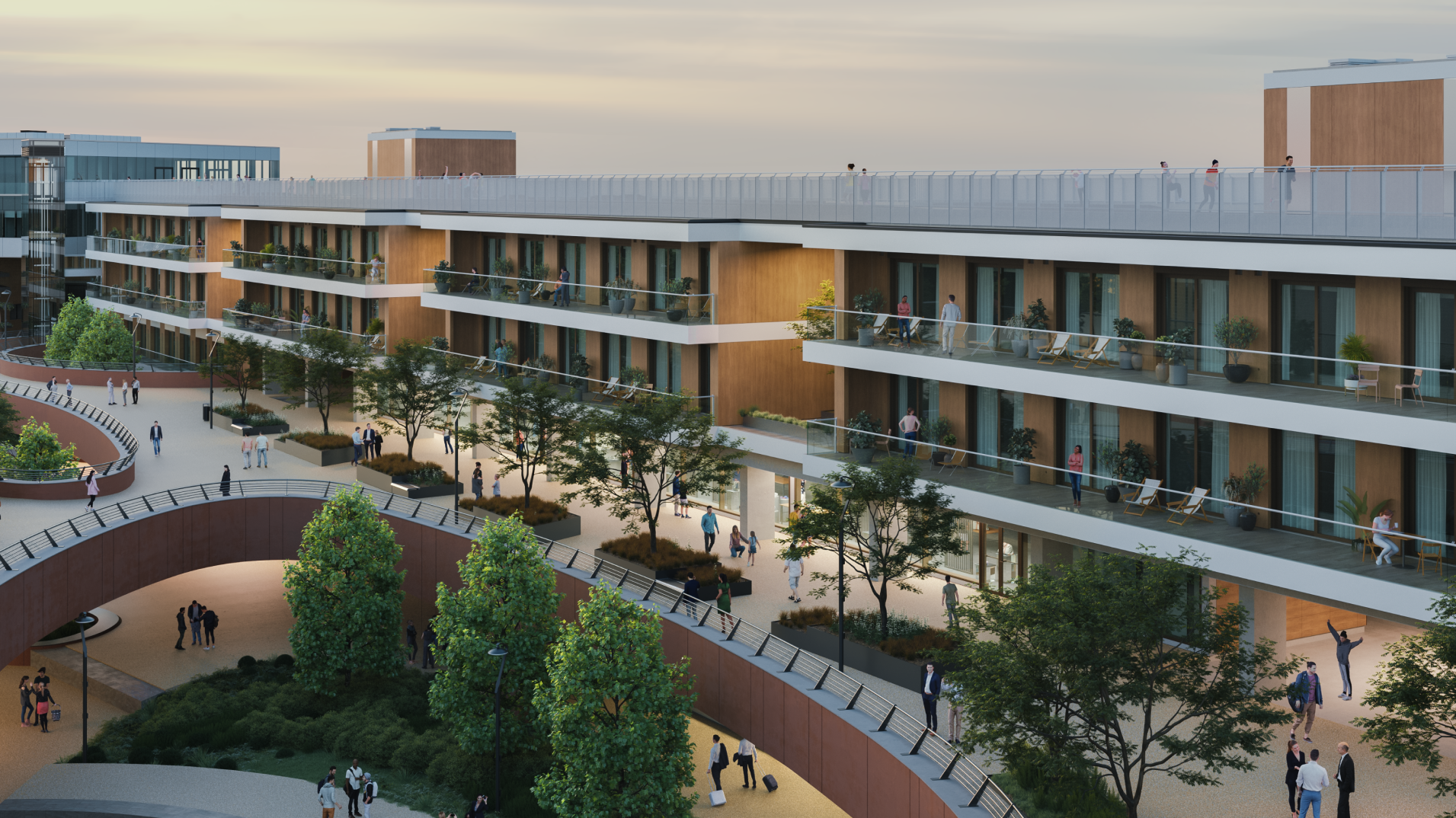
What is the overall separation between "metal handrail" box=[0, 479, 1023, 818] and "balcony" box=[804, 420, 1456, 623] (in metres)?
5.49

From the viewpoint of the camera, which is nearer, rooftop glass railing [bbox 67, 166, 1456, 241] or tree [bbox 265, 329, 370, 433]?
rooftop glass railing [bbox 67, 166, 1456, 241]

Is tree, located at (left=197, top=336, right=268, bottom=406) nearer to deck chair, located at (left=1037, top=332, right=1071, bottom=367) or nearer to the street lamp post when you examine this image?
the street lamp post

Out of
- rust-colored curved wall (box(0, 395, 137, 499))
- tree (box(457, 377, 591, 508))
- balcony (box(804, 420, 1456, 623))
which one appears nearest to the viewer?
balcony (box(804, 420, 1456, 623))

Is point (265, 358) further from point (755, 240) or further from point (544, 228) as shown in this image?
point (755, 240)

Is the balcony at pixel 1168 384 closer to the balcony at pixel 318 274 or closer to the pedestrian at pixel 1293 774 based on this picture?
the pedestrian at pixel 1293 774

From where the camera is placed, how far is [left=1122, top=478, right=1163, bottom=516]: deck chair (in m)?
30.8

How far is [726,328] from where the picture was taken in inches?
1718

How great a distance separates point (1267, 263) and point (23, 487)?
38.2 m

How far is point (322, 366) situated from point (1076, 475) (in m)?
35.2

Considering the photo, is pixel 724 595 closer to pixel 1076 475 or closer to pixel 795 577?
pixel 795 577

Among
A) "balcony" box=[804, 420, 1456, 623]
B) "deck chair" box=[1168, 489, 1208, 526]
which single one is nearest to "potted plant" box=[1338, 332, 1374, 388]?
"balcony" box=[804, 420, 1456, 623]

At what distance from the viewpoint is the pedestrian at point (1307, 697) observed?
26516 millimetres

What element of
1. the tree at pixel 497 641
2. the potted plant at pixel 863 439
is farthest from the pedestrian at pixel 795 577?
the tree at pixel 497 641

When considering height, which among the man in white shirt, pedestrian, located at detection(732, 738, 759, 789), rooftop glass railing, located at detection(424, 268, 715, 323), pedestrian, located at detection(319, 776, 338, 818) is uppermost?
rooftop glass railing, located at detection(424, 268, 715, 323)
